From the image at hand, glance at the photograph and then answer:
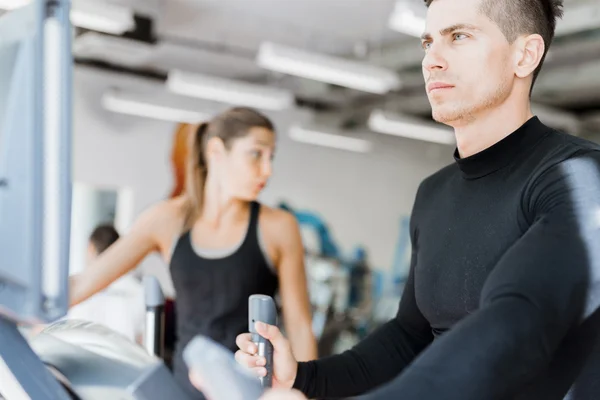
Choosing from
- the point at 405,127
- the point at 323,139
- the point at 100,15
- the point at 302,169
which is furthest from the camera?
the point at 302,169

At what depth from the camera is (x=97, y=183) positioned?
28.9ft

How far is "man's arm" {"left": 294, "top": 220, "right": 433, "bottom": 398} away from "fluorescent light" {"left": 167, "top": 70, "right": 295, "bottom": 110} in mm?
5707

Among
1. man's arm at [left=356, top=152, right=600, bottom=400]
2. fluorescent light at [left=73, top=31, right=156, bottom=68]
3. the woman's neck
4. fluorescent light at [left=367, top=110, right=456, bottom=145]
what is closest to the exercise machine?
man's arm at [left=356, top=152, right=600, bottom=400]

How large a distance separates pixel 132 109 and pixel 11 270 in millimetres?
8095

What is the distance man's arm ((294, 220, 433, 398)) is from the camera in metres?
1.31

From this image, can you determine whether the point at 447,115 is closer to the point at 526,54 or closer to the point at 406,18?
the point at 526,54

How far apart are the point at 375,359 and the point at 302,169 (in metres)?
9.20

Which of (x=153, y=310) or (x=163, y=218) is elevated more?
(x=163, y=218)

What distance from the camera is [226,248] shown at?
2.37m

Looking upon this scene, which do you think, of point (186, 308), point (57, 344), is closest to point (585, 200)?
point (57, 344)

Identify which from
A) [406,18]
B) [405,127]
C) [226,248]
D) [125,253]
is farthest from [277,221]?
[405,127]

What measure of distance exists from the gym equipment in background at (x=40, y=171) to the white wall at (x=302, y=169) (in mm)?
8054

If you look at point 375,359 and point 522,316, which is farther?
point 375,359

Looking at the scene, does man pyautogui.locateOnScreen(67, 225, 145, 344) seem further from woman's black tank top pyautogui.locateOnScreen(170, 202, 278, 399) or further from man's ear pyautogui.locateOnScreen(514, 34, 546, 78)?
man's ear pyautogui.locateOnScreen(514, 34, 546, 78)
